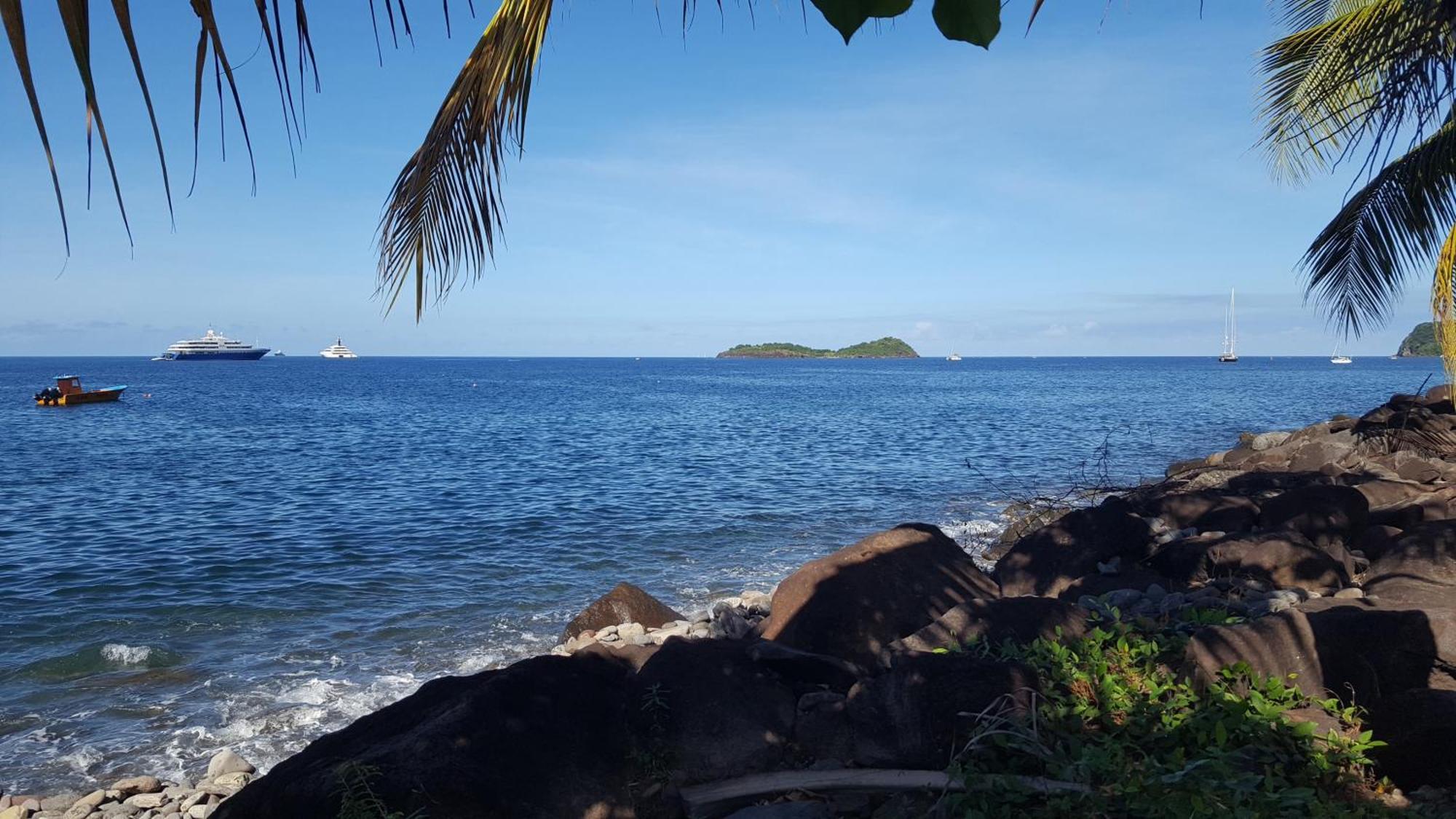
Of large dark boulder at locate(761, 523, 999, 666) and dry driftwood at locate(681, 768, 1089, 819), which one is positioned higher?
large dark boulder at locate(761, 523, 999, 666)

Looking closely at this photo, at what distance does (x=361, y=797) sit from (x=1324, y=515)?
7.94 meters

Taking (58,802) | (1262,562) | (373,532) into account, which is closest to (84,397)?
(373,532)

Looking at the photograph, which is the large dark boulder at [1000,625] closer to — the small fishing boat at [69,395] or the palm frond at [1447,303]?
the palm frond at [1447,303]

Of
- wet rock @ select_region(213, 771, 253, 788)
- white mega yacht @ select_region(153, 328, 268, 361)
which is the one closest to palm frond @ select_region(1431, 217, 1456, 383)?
wet rock @ select_region(213, 771, 253, 788)

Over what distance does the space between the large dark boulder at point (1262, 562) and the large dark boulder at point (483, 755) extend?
15.8 feet

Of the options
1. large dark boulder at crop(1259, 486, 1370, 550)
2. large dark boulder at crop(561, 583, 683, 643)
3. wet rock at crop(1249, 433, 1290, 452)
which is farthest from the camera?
wet rock at crop(1249, 433, 1290, 452)

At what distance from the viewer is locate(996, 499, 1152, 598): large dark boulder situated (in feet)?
Answer: 26.5

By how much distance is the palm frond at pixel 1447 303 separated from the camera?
779 cm

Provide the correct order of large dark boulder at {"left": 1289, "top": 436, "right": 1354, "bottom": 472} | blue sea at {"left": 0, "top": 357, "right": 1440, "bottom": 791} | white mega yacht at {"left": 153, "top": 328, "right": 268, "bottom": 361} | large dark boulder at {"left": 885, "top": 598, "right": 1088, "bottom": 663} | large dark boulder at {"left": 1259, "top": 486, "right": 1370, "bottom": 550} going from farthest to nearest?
white mega yacht at {"left": 153, "top": 328, "right": 268, "bottom": 361} → large dark boulder at {"left": 1289, "top": 436, "right": 1354, "bottom": 472} → blue sea at {"left": 0, "top": 357, "right": 1440, "bottom": 791} → large dark boulder at {"left": 1259, "top": 486, "right": 1370, "bottom": 550} → large dark boulder at {"left": 885, "top": 598, "right": 1088, "bottom": 663}

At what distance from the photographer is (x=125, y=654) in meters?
10.8

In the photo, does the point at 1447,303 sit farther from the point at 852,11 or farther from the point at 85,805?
the point at 85,805

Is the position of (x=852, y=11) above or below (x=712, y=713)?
above

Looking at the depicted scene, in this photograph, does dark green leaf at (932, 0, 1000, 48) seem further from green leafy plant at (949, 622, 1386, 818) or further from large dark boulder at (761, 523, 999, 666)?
large dark boulder at (761, 523, 999, 666)

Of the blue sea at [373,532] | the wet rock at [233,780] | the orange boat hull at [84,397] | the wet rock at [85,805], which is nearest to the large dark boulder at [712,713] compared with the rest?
the wet rock at [233,780]
